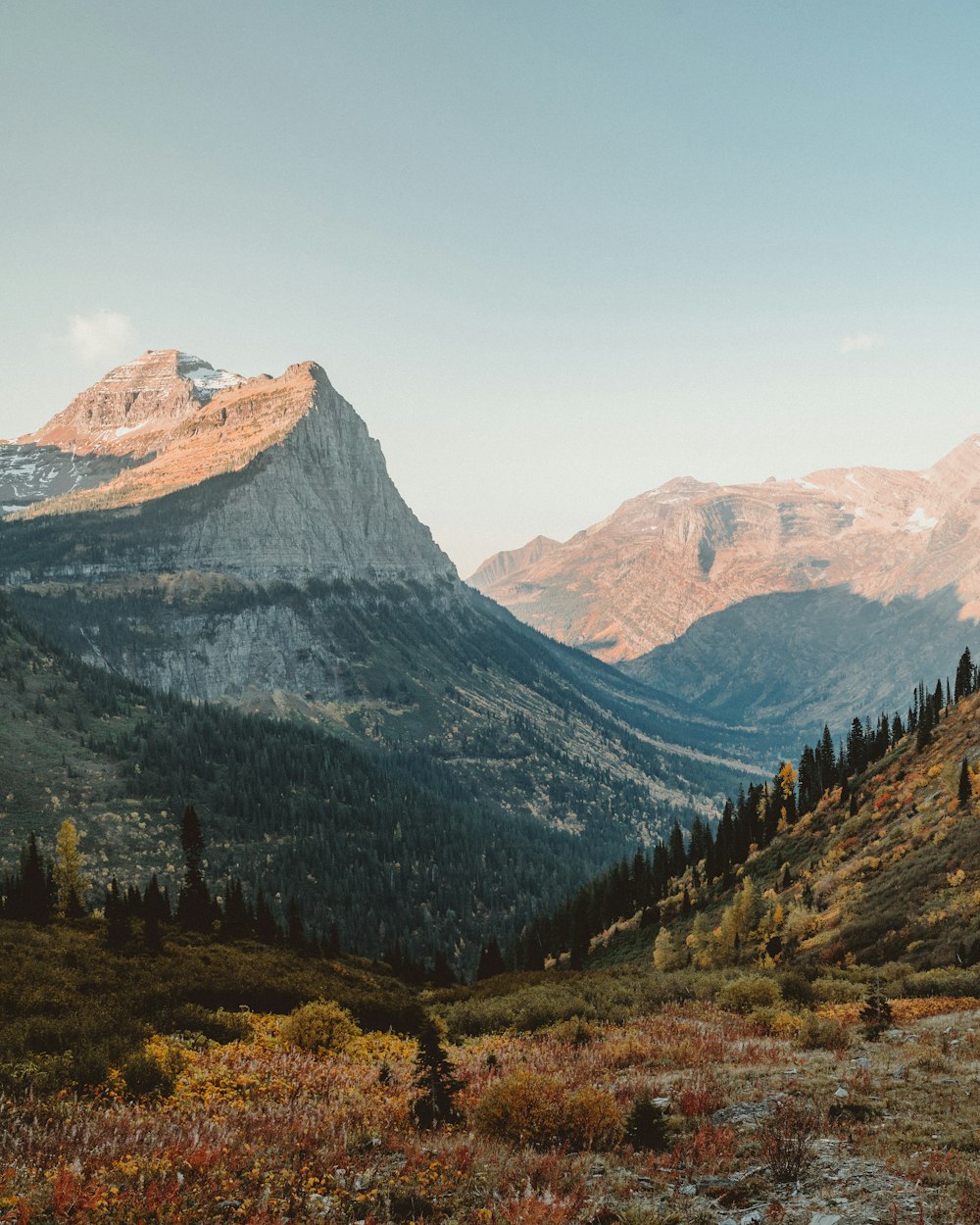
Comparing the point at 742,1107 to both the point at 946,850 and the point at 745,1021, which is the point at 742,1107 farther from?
the point at 946,850

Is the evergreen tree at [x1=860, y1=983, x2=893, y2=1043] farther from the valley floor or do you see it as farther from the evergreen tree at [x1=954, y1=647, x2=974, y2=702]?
the evergreen tree at [x1=954, y1=647, x2=974, y2=702]

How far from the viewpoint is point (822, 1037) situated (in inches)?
877

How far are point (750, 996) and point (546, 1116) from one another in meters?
20.0

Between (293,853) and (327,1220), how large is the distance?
199 m

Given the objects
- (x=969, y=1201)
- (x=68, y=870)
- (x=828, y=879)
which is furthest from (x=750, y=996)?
(x=68, y=870)

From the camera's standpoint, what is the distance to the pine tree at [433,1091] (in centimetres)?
1620

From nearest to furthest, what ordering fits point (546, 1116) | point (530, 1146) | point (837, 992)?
point (530, 1146), point (546, 1116), point (837, 992)

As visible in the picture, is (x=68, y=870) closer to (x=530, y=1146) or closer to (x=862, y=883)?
(x=862, y=883)

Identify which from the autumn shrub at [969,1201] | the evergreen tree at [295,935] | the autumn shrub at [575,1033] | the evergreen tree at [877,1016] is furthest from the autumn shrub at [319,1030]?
the evergreen tree at [295,935]

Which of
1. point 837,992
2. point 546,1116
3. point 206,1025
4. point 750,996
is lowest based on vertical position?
point 837,992

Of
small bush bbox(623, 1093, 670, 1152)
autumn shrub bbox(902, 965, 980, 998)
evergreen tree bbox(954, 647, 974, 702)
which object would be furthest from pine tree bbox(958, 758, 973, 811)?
evergreen tree bbox(954, 647, 974, 702)

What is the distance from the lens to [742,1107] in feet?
51.9

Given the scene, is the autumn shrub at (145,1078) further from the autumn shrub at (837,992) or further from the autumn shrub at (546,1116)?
the autumn shrub at (837,992)

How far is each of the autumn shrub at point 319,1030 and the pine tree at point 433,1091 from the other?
10607 mm
